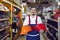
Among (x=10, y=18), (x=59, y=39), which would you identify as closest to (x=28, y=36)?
(x=59, y=39)

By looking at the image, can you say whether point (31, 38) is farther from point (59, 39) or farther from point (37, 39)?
point (59, 39)

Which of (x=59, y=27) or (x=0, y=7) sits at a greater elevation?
(x=0, y=7)

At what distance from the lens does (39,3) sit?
18.4 meters

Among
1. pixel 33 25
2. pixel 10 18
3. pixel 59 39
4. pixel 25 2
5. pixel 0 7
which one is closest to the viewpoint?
pixel 33 25

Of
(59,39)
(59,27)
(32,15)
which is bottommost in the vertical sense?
(59,39)

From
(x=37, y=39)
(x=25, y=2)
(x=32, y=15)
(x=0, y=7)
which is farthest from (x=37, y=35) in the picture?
(x=25, y=2)

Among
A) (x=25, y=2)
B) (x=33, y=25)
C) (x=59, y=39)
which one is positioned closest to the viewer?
(x=33, y=25)

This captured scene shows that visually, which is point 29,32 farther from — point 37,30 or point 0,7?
point 0,7

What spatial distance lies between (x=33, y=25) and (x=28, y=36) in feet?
1.06

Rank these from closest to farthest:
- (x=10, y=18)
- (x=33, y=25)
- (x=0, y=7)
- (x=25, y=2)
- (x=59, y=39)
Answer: (x=33, y=25) → (x=59, y=39) → (x=0, y=7) → (x=10, y=18) → (x=25, y=2)

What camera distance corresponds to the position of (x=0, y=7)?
5.64 m

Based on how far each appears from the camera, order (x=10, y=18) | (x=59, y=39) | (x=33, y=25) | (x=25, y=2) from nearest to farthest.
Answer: (x=33, y=25) < (x=59, y=39) < (x=10, y=18) < (x=25, y=2)

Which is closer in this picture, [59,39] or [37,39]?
[37,39]

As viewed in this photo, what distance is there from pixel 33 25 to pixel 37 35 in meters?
0.29
